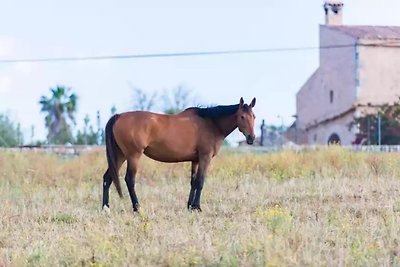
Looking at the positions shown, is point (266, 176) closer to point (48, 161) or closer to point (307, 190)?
point (307, 190)

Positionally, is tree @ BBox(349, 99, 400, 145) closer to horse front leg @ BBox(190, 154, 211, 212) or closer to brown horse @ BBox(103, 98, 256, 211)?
brown horse @ BBox(103, 98, 256, 211)

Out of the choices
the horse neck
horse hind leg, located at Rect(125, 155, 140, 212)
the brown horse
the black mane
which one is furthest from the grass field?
the black mane

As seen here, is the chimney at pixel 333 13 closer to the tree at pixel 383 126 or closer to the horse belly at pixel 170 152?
the tree at pixel 383 126

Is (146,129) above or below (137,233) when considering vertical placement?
above

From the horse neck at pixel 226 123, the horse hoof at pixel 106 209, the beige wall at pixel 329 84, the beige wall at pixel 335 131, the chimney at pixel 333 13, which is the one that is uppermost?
the chimney at pixel 333 13

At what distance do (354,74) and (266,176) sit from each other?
24574 mm

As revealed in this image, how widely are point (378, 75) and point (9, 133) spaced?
19.7 meters

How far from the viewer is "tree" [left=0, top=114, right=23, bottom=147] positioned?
33928mm

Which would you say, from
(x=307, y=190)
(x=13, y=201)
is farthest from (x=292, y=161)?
(x=13, y=201)

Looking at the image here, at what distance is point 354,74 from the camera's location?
4097cm

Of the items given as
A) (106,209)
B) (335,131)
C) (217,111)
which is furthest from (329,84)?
(106,209)

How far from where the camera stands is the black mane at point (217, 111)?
40.7 ft

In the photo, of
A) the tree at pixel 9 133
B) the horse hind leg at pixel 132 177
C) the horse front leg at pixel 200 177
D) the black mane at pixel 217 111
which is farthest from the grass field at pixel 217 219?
the tree at pixel 9 133

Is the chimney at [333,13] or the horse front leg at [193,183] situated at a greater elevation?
the chimney at [333,13]
